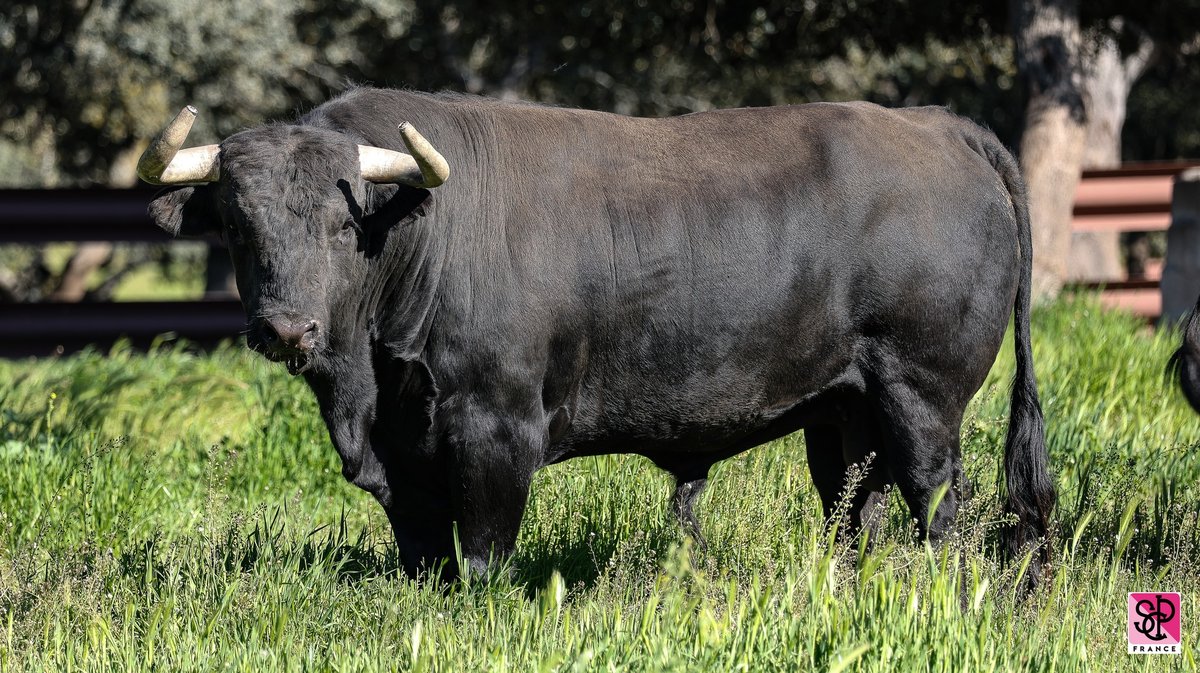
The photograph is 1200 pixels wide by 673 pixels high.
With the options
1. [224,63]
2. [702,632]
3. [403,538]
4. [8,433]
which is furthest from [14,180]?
[702,632]

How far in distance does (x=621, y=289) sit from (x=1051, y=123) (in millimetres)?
7180

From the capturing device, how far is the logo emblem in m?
4.01

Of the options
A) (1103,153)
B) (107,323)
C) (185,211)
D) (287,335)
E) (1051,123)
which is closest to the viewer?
(287,335)

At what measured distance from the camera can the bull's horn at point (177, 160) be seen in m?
4.12

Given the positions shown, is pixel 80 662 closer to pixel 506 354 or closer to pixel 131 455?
pixel 506 354

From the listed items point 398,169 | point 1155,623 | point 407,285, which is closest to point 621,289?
point 407,285

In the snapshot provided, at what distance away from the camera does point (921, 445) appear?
496 cm

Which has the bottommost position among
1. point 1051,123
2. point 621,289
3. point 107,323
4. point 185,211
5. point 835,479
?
point 835,479

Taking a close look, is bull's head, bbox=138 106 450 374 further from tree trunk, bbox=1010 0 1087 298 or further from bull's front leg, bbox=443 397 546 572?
tree trunk, bbox=1010 0 1087 298

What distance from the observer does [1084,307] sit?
372 inches

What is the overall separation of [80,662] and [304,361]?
1042 millimetres

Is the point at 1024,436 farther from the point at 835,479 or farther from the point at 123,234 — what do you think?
the point at 123,234

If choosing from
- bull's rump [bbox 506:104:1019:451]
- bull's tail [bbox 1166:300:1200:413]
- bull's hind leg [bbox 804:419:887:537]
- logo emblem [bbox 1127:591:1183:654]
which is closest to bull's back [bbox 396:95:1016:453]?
bull's rump [bbox 506:104:1019:451]

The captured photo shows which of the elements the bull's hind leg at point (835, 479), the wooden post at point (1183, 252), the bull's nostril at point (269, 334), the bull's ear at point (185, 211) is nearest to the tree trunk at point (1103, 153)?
the wooden post at point (1183, 252)
